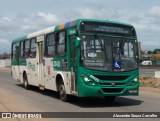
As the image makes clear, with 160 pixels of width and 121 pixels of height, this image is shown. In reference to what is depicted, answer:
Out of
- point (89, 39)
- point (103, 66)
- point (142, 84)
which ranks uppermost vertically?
point (89, 39)

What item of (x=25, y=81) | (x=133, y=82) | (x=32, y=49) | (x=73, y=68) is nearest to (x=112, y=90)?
(x=133, y=82)

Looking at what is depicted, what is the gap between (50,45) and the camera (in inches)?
615

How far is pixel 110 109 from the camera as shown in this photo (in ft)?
39.6

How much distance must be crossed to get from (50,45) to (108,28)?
3444mm

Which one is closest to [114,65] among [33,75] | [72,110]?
[72,110]

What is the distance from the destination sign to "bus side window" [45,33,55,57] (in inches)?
108

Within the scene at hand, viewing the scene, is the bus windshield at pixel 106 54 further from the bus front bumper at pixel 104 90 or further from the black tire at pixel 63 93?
the black tire at pixel 63 93

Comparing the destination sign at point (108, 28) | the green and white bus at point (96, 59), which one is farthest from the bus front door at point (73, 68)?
the destination sign at point (108, 28)

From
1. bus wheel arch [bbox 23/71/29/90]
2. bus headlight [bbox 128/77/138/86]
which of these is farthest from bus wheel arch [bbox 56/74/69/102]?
bus wheel arch [bbox 23/71/29/90]

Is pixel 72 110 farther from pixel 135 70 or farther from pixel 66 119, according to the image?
pixel 135 70

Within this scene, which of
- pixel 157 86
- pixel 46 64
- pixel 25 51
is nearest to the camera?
pixel 46 64

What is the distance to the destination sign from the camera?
12.8 metres

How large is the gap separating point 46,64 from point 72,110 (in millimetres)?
4801

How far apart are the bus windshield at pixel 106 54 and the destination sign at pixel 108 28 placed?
239mm
